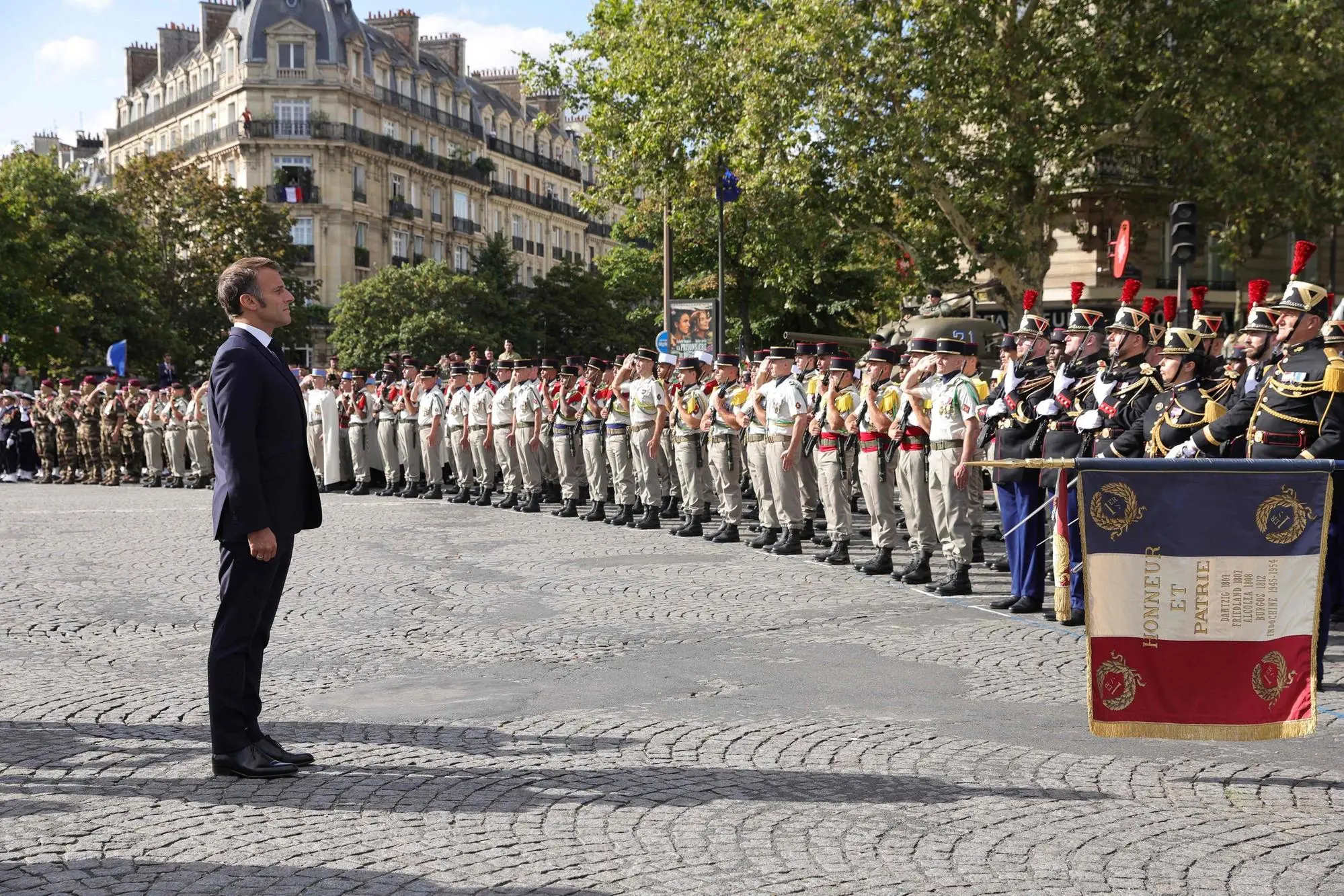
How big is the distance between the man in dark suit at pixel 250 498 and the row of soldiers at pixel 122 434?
2044 cm

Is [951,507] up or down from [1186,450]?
down

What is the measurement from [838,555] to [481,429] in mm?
8585

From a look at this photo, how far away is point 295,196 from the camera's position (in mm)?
71438

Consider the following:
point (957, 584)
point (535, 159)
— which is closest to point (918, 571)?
point (957, 584)

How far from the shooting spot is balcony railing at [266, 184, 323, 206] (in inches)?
2810

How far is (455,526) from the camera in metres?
17.7

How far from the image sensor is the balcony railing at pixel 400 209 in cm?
7694

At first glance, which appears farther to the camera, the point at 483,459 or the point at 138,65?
the point at 138,65

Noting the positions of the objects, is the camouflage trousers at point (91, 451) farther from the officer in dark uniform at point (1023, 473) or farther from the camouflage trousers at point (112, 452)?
the officer in dark uniform at point (1023, 473)

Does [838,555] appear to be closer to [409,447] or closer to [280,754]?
[280,754]

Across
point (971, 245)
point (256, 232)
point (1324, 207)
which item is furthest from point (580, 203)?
point (256, 232)

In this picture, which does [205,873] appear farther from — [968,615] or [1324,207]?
[1324,207]

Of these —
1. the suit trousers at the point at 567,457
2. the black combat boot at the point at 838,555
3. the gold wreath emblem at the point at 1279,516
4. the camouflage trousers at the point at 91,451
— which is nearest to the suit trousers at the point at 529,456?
the suit trousers at the point at 567,457

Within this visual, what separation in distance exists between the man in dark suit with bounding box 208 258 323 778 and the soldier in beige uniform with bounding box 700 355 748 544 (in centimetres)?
977
